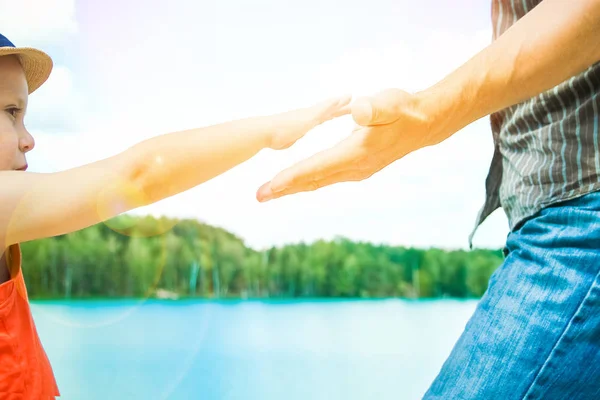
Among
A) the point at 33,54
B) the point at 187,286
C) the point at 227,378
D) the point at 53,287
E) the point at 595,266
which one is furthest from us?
the point at 187,286

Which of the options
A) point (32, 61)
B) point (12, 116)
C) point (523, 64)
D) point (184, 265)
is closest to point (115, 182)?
point (12, 116)

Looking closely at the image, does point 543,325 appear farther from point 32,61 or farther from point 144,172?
point 32,61

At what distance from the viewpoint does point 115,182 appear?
682 millimetres

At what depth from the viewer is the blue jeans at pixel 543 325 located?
580 millimetres

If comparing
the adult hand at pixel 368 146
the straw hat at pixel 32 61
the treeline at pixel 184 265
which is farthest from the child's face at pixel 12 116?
the treeline at pixel 184 265

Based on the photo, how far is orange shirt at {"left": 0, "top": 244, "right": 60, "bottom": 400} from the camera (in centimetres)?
70

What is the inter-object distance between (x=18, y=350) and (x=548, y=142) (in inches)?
27.7

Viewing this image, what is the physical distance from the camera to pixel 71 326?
22.7 ft

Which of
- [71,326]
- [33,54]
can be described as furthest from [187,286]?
[33,54]

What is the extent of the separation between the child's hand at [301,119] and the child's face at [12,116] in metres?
0.35

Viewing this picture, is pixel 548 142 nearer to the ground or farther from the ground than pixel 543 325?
farther from the ground

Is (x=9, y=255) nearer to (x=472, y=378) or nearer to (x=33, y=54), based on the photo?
(x=33, y=54)

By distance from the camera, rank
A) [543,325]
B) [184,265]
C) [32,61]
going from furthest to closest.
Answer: [184,265]
[32,61]
[543,325]

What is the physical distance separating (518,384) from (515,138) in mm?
299
